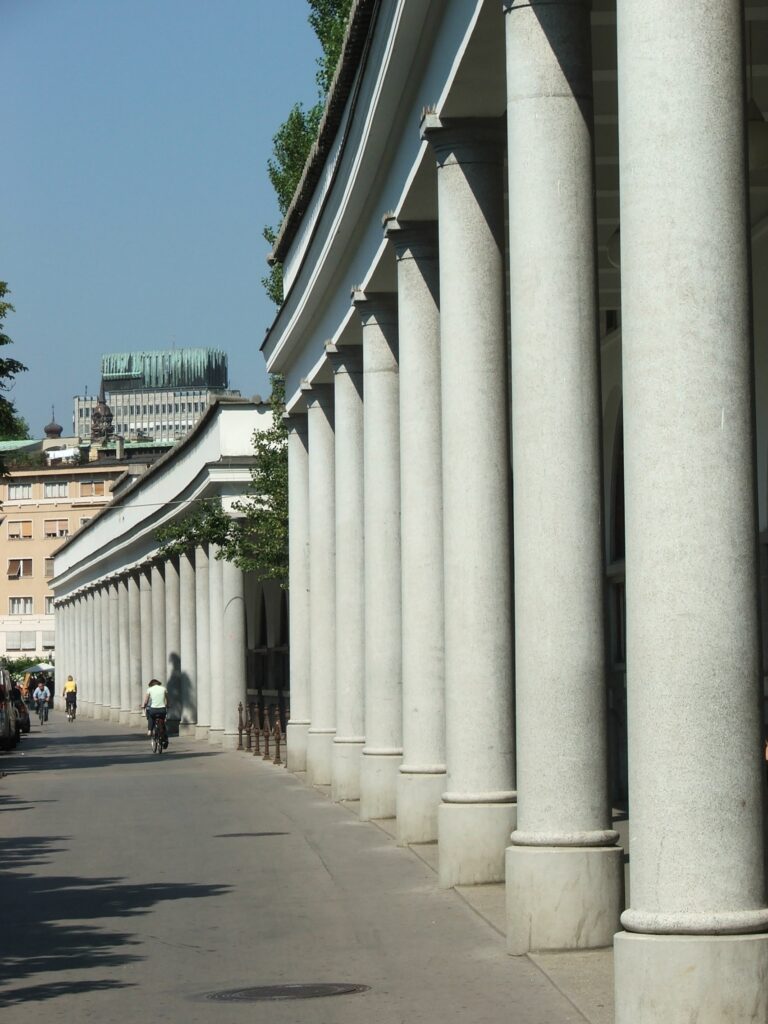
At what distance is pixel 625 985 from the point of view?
26.7 ft

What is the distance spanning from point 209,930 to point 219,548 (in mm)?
33059

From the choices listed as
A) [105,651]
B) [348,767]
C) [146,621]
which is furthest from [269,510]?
[105,651]

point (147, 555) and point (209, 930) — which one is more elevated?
point (147, 555)

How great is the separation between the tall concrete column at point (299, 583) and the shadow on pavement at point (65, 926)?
13153 millimetres

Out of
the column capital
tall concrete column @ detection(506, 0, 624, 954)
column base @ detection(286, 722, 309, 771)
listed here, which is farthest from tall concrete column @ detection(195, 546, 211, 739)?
tall concrete column @ detection(506, 0, 624, 954)

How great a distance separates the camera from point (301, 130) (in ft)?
135

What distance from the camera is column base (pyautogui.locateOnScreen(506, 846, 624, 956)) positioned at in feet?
36.1

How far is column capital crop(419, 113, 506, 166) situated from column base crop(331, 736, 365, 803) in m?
10.8

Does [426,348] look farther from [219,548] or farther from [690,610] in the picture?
[219,548]

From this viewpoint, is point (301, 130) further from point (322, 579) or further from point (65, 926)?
point (65, 926)

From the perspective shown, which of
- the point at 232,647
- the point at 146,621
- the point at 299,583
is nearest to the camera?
the point at 299,583

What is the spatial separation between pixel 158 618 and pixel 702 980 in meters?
53.3

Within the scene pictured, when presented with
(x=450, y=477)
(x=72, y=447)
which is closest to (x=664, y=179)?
(x=450, y=477)

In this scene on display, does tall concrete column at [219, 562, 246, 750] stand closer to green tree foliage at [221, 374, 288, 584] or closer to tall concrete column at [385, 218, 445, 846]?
A: green tree foliage at [221, 374, 288, 584]
